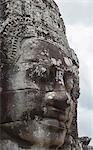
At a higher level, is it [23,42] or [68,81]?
[23,42]

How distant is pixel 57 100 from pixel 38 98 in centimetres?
21

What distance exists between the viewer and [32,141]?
5039mm

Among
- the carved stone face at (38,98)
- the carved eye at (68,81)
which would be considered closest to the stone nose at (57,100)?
the carved stone face at (38,98)

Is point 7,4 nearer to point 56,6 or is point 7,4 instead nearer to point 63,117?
point 56,6

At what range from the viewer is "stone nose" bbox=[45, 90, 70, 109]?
200 inches

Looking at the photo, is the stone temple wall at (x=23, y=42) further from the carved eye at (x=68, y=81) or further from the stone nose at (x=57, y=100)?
the stone nose at (x=57, y=100)

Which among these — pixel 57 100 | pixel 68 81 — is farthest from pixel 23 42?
pixel 57 100

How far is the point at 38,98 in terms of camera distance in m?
5.10

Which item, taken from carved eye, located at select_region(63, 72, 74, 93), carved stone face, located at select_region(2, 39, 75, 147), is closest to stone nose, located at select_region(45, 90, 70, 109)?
carved stone face, located at select_region(2, 39, 75, 147)

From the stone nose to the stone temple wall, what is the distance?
0.96ft

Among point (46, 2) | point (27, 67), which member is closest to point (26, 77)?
point (27, 67)

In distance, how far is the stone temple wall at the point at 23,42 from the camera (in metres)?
5.12

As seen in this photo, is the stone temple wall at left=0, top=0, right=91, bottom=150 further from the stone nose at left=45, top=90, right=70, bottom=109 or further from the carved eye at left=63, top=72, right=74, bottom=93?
the stone nose at left=45, top=90, right=70, bottom=109

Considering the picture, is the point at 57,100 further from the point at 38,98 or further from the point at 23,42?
the point at 23,42
